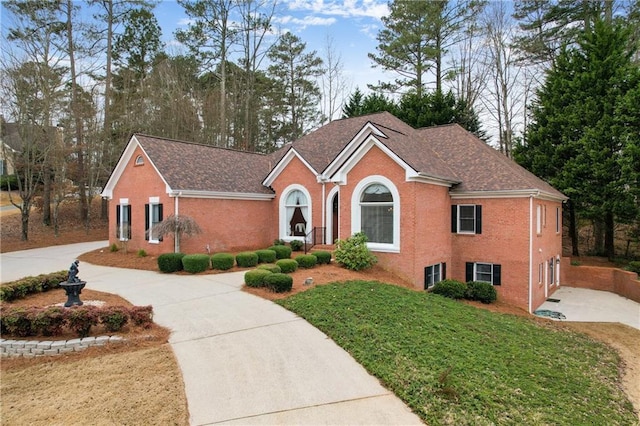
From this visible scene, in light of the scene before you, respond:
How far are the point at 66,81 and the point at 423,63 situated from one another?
2911 centimetres

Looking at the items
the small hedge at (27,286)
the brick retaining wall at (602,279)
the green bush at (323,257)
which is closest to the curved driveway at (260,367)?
the small hedge at (27,286)

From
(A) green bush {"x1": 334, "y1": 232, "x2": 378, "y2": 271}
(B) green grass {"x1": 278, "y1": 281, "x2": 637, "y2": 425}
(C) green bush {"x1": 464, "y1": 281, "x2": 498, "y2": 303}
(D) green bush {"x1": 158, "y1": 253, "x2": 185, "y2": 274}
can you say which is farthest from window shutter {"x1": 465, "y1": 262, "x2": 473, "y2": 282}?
(D) green bush {"x1": 158, "y1": 253, "x2": 185, "y2": 274}

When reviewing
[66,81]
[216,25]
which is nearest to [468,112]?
[216,25]

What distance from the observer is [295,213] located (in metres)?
19.8

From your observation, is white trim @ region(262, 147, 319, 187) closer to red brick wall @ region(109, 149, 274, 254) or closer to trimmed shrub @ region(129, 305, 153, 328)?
red brick wall @ region(109, 149, 274, 254)

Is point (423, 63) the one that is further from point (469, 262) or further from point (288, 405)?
point (288, 405)

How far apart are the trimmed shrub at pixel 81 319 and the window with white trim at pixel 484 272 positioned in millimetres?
14925

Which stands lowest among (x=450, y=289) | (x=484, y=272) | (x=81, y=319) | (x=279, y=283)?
(x=450, y=289)

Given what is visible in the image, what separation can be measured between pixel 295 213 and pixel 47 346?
13.5 m

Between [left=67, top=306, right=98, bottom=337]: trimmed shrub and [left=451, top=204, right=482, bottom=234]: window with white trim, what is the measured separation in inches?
582

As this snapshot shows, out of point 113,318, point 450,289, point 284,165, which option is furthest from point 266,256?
point 113,318

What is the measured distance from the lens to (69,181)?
29406mm

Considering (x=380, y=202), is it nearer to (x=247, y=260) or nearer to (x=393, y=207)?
(x=393, y=207)

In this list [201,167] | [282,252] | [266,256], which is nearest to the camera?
[266,256]
